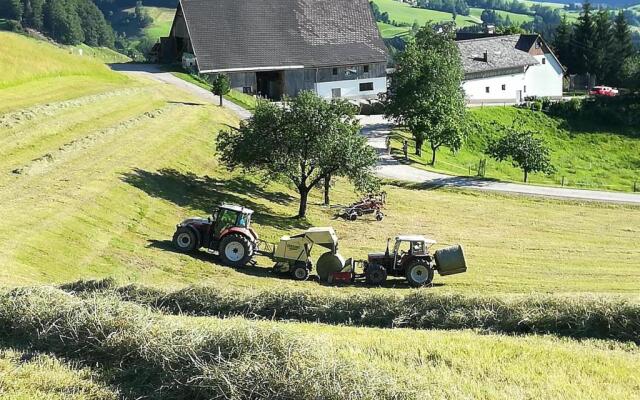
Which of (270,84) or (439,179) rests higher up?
(270,84)

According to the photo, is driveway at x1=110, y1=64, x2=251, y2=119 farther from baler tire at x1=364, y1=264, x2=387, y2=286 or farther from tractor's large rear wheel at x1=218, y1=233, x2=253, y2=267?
baler tire at x1=364, y1=264, x2=387, y2=286

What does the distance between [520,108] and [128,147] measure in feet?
156

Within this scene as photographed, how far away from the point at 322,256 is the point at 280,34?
1987 inches

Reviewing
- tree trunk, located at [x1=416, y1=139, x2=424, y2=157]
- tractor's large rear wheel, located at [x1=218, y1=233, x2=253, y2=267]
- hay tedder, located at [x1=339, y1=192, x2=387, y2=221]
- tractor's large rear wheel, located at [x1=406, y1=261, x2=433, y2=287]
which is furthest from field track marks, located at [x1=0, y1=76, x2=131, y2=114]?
tractor's large rear wheel, located at [x1=406, y1=261, x2=433, y2=287]

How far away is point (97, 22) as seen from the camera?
546 ft

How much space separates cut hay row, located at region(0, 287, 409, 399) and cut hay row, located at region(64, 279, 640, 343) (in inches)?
128

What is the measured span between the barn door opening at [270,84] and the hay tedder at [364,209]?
34.9 m

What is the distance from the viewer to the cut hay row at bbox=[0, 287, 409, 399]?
1072 cm

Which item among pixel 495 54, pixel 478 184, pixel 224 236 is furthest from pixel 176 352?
pixel 495 54

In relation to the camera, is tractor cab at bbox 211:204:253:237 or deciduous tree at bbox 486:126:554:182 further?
deciduous tree at bbox 486:126:554:182

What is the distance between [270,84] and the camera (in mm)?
72688

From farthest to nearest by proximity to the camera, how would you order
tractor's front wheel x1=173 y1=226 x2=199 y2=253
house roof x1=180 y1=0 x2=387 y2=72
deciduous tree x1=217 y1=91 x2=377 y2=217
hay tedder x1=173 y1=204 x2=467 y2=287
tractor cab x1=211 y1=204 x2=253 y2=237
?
house roof x1=180 y1=0 x2=387 y2=72 < deciduous tree x1=217 y1=91 x2=377 y2=217 < tractor cab x1=211 y1=204 x2=253 y2=237 < tractor's front wheel x1=173 y1=226 x2=199 y2=253 < hay tedder x1=173 y1=204 x2=467 y2=287

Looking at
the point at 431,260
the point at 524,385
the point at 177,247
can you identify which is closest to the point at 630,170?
the point at 431,260

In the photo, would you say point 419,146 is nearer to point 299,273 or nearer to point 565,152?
point 565,152
